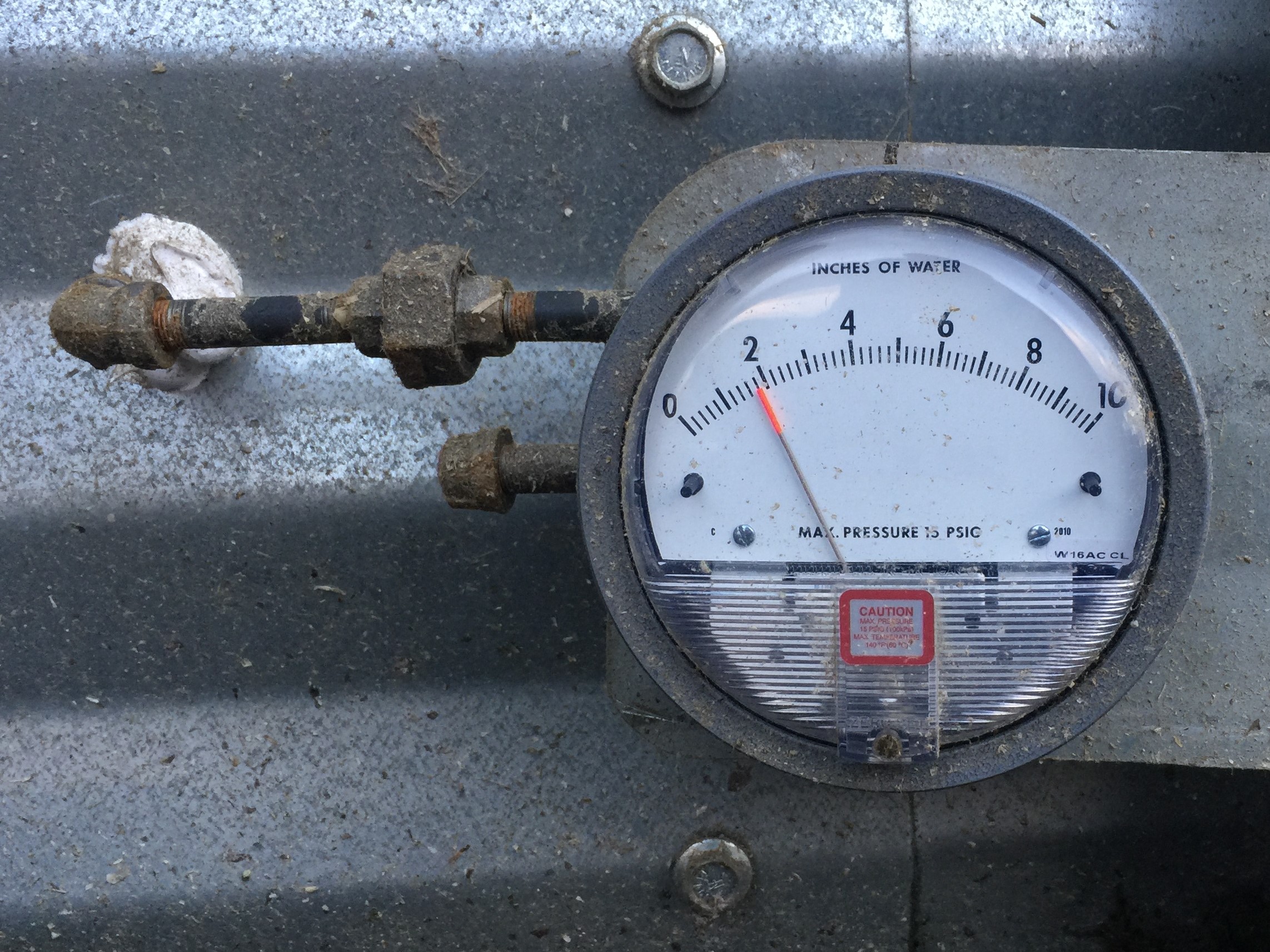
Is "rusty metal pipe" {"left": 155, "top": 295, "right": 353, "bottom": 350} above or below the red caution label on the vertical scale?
above

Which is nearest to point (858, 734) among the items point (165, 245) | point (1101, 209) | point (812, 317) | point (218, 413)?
point (812, 317)

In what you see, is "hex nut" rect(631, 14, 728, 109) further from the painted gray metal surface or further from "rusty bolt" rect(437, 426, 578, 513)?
"rusty bolt" rect(437, 426, 578, 513)

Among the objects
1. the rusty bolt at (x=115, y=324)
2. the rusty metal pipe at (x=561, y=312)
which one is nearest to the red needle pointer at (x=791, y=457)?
the rusty metal pipe at (x=561, y=312)

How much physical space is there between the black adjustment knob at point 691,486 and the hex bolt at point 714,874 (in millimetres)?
353

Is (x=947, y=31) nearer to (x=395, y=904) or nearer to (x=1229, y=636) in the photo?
(x=1229, y=636)

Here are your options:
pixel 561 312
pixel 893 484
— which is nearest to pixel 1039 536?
pixel 893 484

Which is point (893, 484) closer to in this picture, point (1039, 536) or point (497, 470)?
point (1039, 536)

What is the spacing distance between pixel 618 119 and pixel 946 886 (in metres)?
0.74

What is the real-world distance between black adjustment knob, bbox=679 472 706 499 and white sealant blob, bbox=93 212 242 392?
44cm

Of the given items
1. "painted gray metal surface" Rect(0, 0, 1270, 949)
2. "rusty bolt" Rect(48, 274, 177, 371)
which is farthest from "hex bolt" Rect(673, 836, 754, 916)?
"rusty bolt" Rect(48, 274, 177, 371)

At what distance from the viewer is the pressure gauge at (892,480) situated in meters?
0.62

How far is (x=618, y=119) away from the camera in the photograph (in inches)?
31.7

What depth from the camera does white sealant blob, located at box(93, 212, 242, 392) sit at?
2.65 ft

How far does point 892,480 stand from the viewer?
2.06 ft
